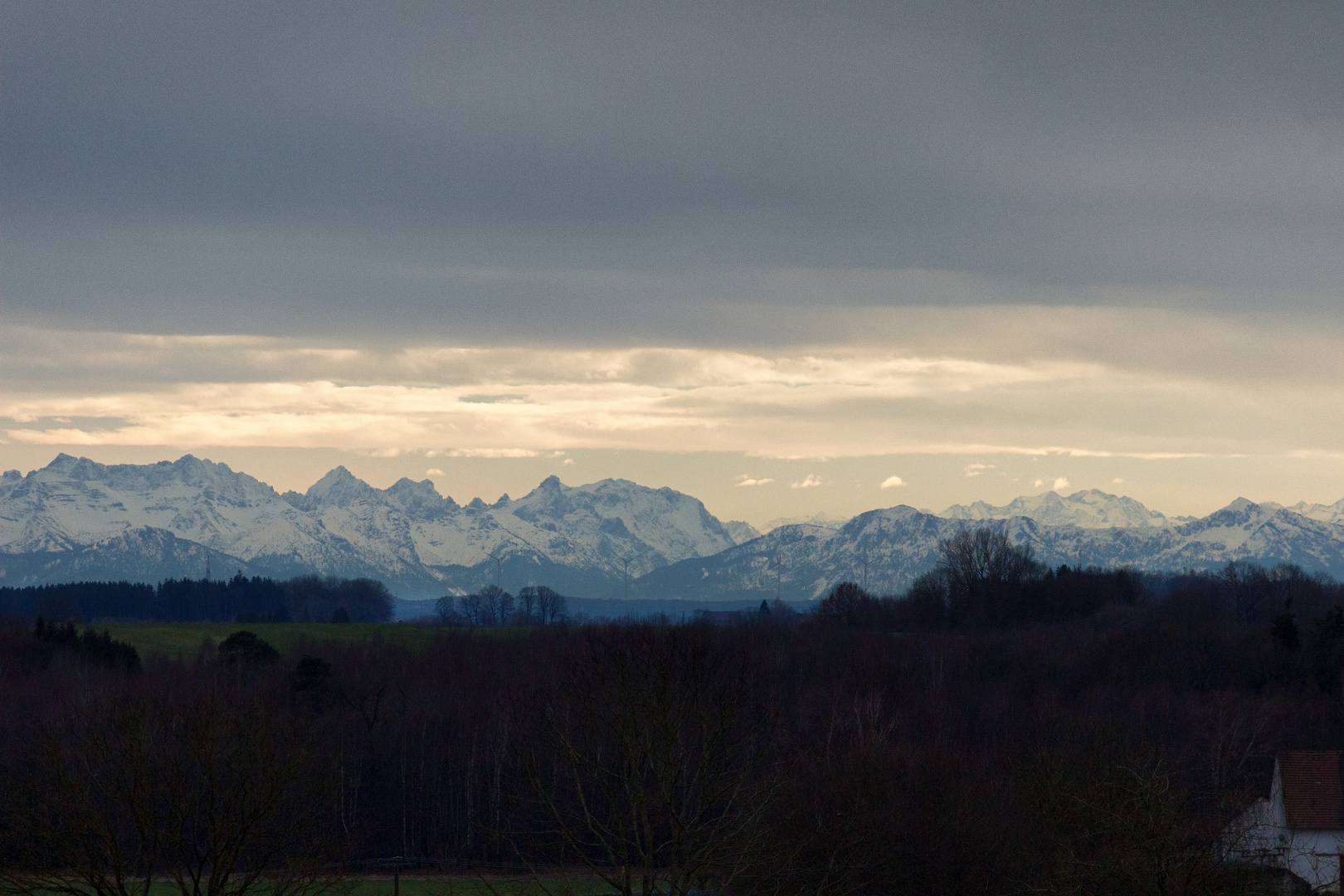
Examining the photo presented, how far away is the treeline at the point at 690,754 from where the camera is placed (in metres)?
32.0

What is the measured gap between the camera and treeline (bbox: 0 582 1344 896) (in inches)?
1258

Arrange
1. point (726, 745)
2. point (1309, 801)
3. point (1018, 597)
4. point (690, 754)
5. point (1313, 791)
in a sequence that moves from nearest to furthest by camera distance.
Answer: point (726, 745)
point (690, 754)
point (1309, 801)
point (1313, 791)
point (1018, 597)

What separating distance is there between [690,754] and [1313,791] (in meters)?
37.4

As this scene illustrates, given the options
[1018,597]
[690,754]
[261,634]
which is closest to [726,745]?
[690,754]

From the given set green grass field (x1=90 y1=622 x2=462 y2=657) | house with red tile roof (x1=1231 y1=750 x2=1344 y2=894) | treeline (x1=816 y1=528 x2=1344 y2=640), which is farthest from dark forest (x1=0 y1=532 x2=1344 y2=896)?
green grass field (x1=90 y1=622 x2=462 y2=657)

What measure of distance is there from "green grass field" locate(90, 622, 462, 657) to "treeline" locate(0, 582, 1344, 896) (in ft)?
16.2

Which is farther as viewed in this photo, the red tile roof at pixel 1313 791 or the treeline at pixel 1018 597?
the treeline at pixel 1018 597

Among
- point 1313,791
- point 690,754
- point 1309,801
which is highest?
point 690,754

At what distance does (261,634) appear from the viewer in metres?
150

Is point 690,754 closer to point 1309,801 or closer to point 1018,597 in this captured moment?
point 1309,801

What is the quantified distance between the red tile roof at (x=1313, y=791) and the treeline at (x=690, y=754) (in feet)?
10.1

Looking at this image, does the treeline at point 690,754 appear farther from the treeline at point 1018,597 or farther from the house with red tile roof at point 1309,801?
the treeline at point 1018,597

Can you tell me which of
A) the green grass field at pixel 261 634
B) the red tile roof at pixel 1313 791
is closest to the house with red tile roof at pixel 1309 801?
the red tile roof at pixel 1313 791

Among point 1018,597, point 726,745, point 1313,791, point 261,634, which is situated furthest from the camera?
point 1018,597
